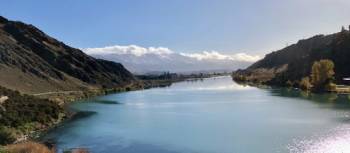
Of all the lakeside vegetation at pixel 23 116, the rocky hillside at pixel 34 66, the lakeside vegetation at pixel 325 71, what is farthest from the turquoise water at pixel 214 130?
the lakeside vegetation at pixel 325 71

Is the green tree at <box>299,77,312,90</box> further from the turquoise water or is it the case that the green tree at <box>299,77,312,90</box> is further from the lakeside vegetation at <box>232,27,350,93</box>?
the turquoise water

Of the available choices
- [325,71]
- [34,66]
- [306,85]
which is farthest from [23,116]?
[306,85]

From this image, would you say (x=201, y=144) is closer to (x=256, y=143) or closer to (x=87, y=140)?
(x=256, y=143)

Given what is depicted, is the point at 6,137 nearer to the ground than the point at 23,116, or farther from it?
nearer to the ground

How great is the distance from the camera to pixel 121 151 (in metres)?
54.0

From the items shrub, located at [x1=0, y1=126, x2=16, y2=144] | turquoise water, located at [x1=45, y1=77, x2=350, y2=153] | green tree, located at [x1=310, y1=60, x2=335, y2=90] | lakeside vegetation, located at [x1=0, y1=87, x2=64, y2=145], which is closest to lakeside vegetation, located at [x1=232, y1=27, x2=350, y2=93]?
green tree, located at [x1=310, y1=60, x2=335, y2=90]

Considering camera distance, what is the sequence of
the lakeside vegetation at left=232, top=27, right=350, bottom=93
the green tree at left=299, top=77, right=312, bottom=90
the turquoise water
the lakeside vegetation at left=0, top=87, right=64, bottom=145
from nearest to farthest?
1. the turquoise water
2. the lakeside vegetation at left=0, top=87, right=64, bottom=145
3. the lakeside vegetation at left=232, top=27, right=350, bottom=93
4. the green tree at left=299, top=77, right=312, bottom=90

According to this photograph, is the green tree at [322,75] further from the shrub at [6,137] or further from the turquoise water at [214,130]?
the shrub at [6,137]

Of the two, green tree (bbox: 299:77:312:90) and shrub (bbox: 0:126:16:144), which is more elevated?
green tree (bbox: 299:77:312:90)

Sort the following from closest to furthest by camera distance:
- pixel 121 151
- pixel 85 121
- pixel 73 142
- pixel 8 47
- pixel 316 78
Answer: pixel 121 151 → pixel 73 142 → pixel 85 121 → pixel 316 78 → pixel 8 47

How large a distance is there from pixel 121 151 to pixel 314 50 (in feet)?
526

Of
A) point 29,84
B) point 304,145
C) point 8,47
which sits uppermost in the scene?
point 8,47

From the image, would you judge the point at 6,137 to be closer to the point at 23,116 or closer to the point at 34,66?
the point at 23,116

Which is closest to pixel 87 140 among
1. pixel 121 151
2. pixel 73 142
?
pixel 73 142
